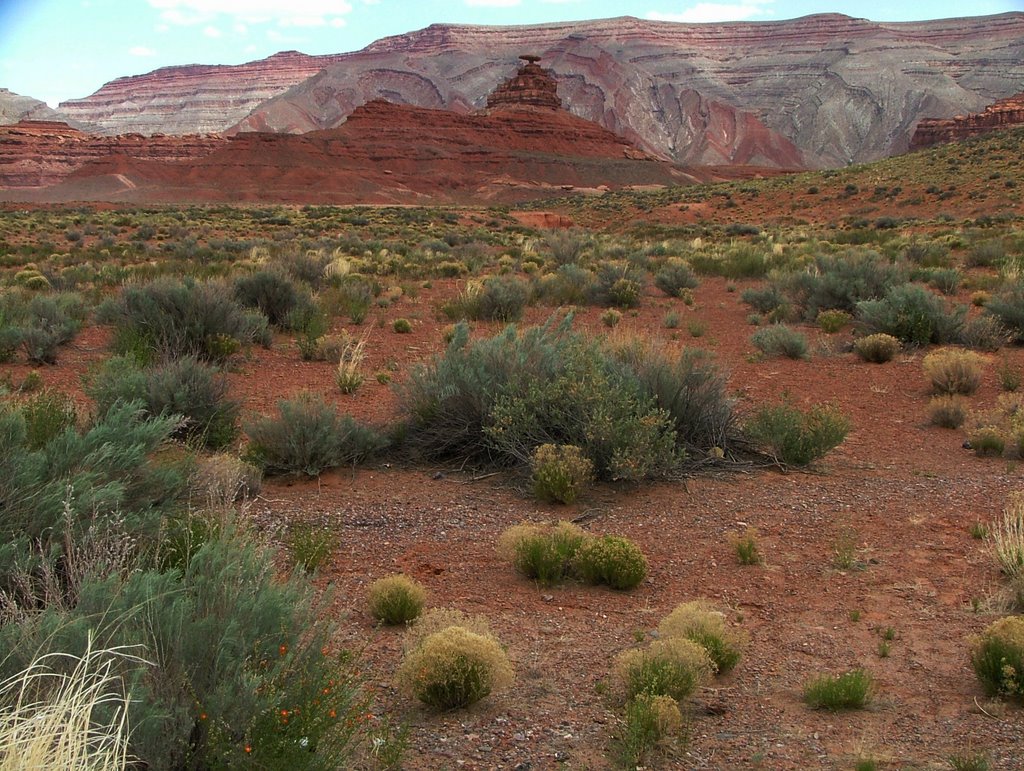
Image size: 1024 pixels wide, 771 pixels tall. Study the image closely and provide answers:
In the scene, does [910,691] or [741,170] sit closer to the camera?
[910,691]

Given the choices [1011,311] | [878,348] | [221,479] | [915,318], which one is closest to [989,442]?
[878,348]

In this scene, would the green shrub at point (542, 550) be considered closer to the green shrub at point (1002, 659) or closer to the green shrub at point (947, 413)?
the green shrub at point (1002, 659)

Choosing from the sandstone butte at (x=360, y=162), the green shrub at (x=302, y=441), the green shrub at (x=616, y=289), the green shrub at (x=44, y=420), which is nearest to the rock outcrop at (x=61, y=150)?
the sandstone butte at (x=360, y=162)

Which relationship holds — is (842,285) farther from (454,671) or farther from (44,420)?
(454,671)

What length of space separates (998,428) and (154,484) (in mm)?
7592

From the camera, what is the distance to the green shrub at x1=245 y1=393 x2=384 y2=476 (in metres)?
7.71

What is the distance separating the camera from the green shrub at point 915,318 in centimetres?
1404

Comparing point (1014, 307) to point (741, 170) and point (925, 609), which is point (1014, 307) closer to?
point (925, 609)

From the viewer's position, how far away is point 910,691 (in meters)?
4.57

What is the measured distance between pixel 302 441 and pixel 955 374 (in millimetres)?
7656

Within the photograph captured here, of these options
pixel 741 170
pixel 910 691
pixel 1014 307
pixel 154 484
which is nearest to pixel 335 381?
pixel 154 484

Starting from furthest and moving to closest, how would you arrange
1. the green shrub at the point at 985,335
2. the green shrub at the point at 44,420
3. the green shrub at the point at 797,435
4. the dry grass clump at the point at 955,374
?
the green shrub at the point at 985,335 < the dry grass clump at the point at 955,374 < the green shrub at the point at 797,435 < the green shrub at the point at 44,420

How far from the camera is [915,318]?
14.2 m

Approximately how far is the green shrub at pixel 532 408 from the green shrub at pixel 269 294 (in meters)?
6.75
